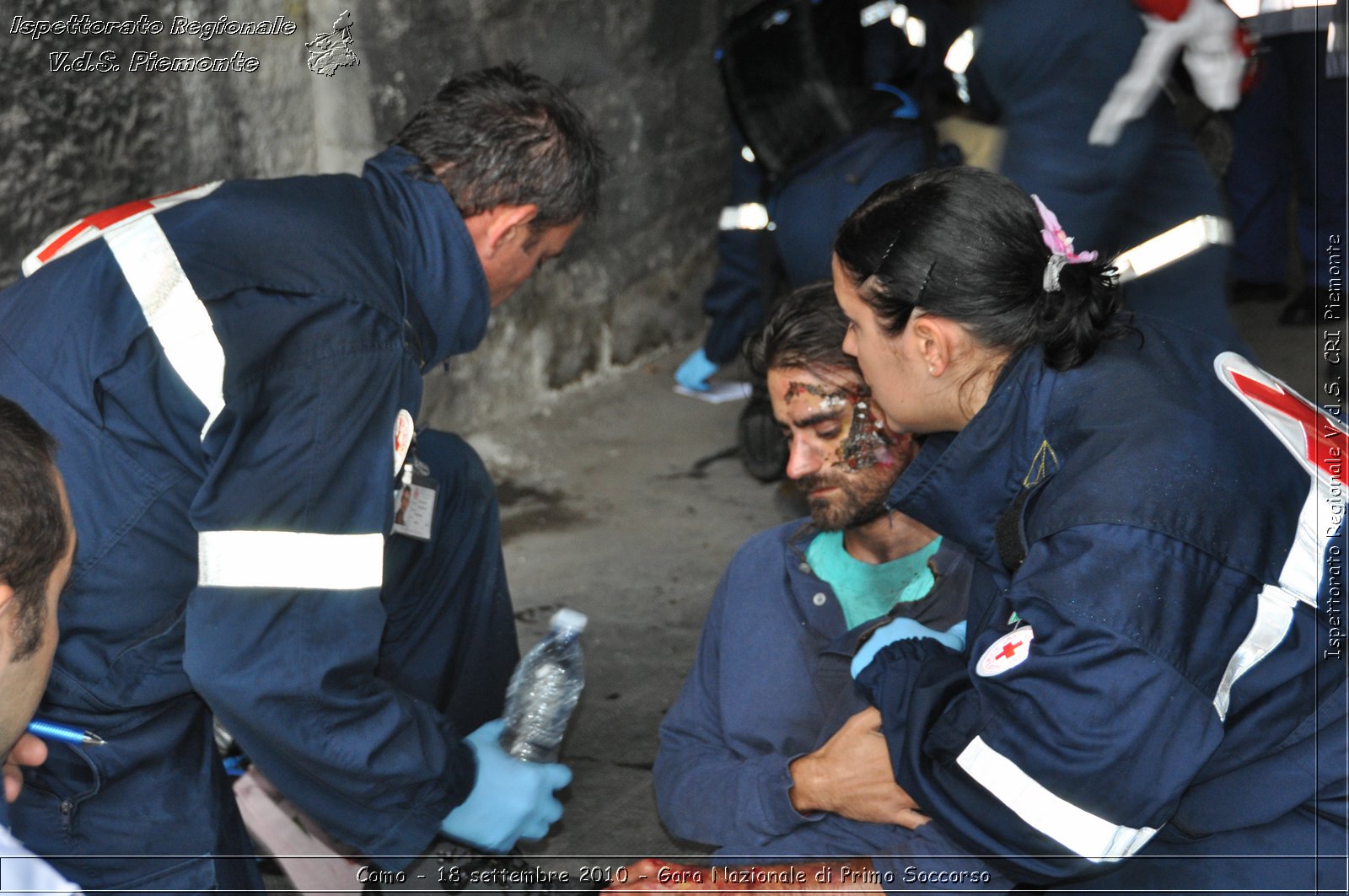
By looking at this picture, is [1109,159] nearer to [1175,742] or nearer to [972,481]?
[972,481]

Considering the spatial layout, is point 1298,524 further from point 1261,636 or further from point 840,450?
point 840,450

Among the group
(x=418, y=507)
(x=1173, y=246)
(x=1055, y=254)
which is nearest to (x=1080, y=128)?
(x=1173, y=246)

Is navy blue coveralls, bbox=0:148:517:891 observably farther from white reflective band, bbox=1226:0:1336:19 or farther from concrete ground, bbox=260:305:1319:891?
white reflective band, bbox=1226:0:1336:19

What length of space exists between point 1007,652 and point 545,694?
123cm

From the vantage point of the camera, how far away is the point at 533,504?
416cm

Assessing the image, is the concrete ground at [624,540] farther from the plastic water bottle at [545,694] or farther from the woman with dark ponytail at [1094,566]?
the woman with dark ponytail at [1094,566]

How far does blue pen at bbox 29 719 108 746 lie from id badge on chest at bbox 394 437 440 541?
637mm

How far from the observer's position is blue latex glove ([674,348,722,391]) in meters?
4.77

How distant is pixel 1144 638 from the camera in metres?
1.47

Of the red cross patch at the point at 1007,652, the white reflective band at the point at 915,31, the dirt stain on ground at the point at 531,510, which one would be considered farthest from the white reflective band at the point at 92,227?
the white reflective band at the point at 915,31

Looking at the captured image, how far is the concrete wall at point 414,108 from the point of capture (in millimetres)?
3340

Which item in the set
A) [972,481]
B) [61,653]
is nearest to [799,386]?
[972,481]

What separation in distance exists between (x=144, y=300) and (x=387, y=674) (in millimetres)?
941

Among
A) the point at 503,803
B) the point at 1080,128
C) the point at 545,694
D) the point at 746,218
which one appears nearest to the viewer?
the point at 503,803
